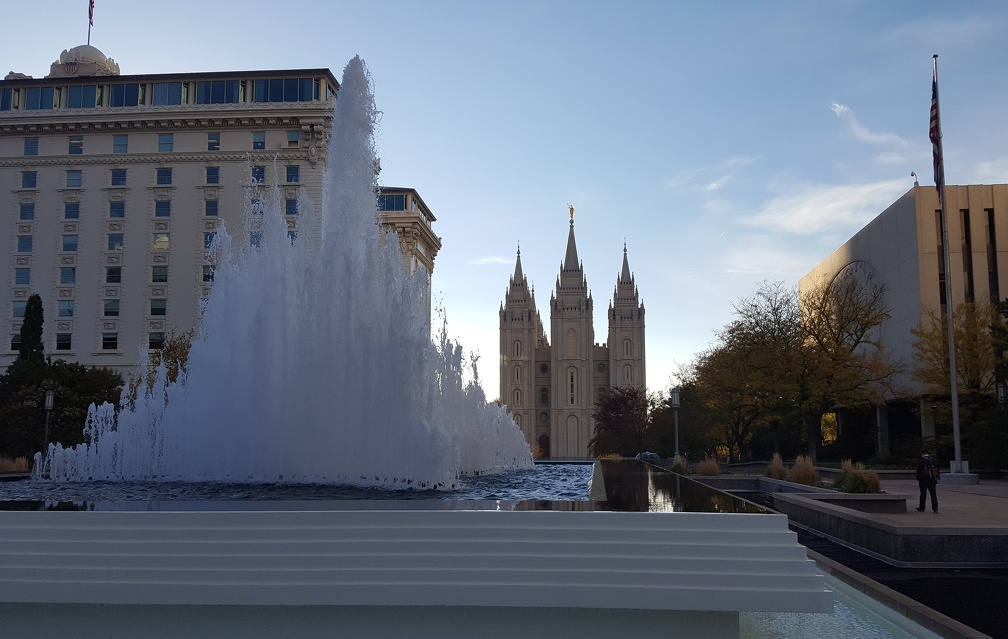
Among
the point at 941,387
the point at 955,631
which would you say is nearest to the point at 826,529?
the point at 955,631

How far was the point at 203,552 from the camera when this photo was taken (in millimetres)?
8641

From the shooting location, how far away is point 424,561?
845 centimetres

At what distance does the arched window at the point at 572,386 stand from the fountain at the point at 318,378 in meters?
110

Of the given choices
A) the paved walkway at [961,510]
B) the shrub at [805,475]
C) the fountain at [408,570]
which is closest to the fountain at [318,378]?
the fountain at [408,570]

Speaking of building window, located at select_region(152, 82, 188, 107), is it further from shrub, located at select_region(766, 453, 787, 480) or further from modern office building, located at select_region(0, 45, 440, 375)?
shrub, located at select_region(766, 453, 787, 480)

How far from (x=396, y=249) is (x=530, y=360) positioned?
114m

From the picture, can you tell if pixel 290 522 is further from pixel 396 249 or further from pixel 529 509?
pixel 396 249

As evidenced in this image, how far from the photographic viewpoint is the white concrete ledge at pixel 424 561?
8.12 metres

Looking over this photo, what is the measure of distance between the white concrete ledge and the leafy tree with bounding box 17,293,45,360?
32998mm

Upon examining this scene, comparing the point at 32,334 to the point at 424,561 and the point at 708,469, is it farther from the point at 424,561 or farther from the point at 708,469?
the point at 424,561

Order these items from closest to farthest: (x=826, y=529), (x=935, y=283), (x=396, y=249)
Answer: (x=826, y=529) < (x=396, y=249) < (x=935, y=283)

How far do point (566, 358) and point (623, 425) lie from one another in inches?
2541

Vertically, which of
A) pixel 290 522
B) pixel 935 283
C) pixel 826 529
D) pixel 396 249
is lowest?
pixel 826 529

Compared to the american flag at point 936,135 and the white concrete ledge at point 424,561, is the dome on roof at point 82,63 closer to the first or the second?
the american flag at point 936,135
